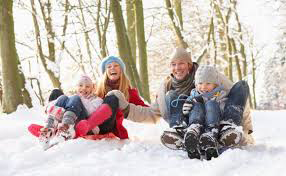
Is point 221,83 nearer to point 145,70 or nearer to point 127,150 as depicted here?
point 127,150

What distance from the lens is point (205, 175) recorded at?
2375 mm

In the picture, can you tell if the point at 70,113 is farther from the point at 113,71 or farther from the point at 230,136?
the point at 230,136

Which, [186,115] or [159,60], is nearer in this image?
[186,115]

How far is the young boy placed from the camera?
3029mm

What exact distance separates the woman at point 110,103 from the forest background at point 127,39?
0.45 meters

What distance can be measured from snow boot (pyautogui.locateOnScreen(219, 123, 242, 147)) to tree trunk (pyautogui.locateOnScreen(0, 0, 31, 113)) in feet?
14.5

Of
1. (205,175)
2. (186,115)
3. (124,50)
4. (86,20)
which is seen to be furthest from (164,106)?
(86,20)

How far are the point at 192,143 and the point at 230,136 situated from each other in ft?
1.00

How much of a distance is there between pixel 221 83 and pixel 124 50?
190 inches

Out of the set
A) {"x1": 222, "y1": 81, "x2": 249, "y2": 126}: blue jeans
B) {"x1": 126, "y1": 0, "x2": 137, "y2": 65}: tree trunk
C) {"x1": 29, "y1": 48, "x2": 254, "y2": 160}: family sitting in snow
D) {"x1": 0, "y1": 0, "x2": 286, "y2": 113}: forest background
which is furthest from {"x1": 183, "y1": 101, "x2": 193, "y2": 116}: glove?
{"x1": 126, "y1": 0, "x2": 137, "y2": 65}: tree trunk

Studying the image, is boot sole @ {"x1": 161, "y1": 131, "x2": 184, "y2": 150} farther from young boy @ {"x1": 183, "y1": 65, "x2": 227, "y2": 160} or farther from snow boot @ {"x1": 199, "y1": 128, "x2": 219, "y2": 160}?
snow boot @ {"x1": 199, "y1": 128, "x2": 219, "y2": 160}

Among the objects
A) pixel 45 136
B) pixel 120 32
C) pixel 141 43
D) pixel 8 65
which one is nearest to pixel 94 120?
pixel 45 136

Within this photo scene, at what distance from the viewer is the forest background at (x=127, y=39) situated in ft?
24.9

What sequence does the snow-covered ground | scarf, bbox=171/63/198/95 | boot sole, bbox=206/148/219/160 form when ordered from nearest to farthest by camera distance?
the snow-covered ground, boot sole, bbox=206/148/219/160, scarf, bbox=171/63/198/95
